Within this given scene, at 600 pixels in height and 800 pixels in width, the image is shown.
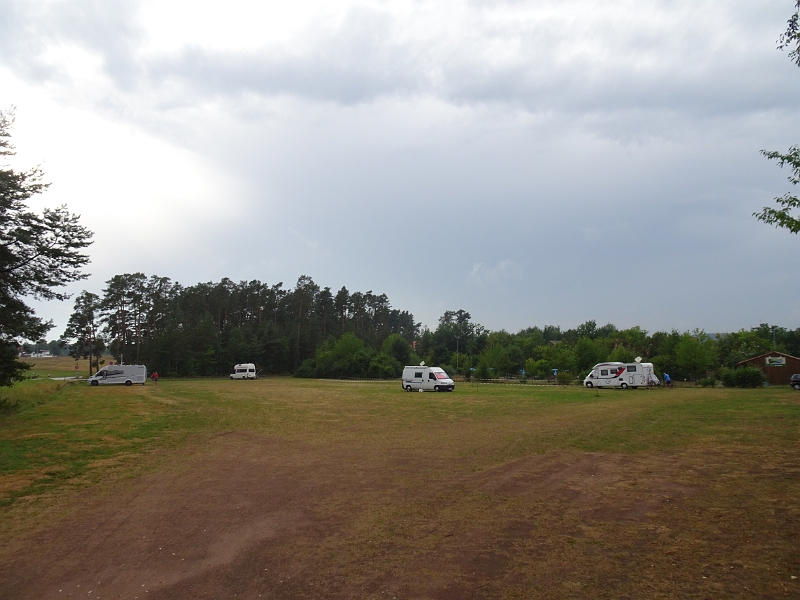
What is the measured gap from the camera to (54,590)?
5.38m

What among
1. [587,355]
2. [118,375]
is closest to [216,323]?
[118,375]

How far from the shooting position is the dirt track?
17.5ft

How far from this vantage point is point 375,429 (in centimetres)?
1819

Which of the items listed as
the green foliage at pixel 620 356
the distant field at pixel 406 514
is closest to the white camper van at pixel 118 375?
the distant field at pixel 406 514

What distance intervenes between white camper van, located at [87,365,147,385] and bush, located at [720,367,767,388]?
56.4 metres

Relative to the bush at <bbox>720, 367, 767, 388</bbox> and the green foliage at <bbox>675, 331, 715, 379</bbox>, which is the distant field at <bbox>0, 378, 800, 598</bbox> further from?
the green foliage at <bbox>675, 331, 715, 379</bbox>

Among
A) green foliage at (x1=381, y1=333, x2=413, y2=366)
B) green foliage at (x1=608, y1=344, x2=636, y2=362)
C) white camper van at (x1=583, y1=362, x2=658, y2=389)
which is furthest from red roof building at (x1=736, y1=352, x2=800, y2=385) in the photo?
green foliage at (x1=381, y1=333, x2=413, y2=366)

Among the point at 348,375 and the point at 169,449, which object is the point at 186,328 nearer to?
the point at 348,375

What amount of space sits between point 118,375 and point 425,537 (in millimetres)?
56156

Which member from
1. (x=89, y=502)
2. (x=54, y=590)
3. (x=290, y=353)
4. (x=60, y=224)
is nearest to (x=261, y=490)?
(x=89, y=502)

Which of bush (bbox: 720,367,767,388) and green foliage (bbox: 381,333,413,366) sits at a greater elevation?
green foliage (bbox: 381,333,413,366)

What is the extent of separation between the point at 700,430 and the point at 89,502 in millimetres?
16405

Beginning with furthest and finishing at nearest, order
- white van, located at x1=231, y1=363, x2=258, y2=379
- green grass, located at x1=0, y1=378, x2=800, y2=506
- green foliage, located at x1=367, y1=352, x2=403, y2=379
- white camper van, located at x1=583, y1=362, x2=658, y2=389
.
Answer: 1. green foliage, located at x1=367, y1=352, x2=403, y2=379
2. white van, located at x1=231, y1=363, x2=258, y2=379
3. white camper van, located at x1=583, y1=362, x2=658, y2=389
4. green grass, located at x1=0, y1=378, x2=800, y2=506

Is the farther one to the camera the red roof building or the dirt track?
the red roof building
